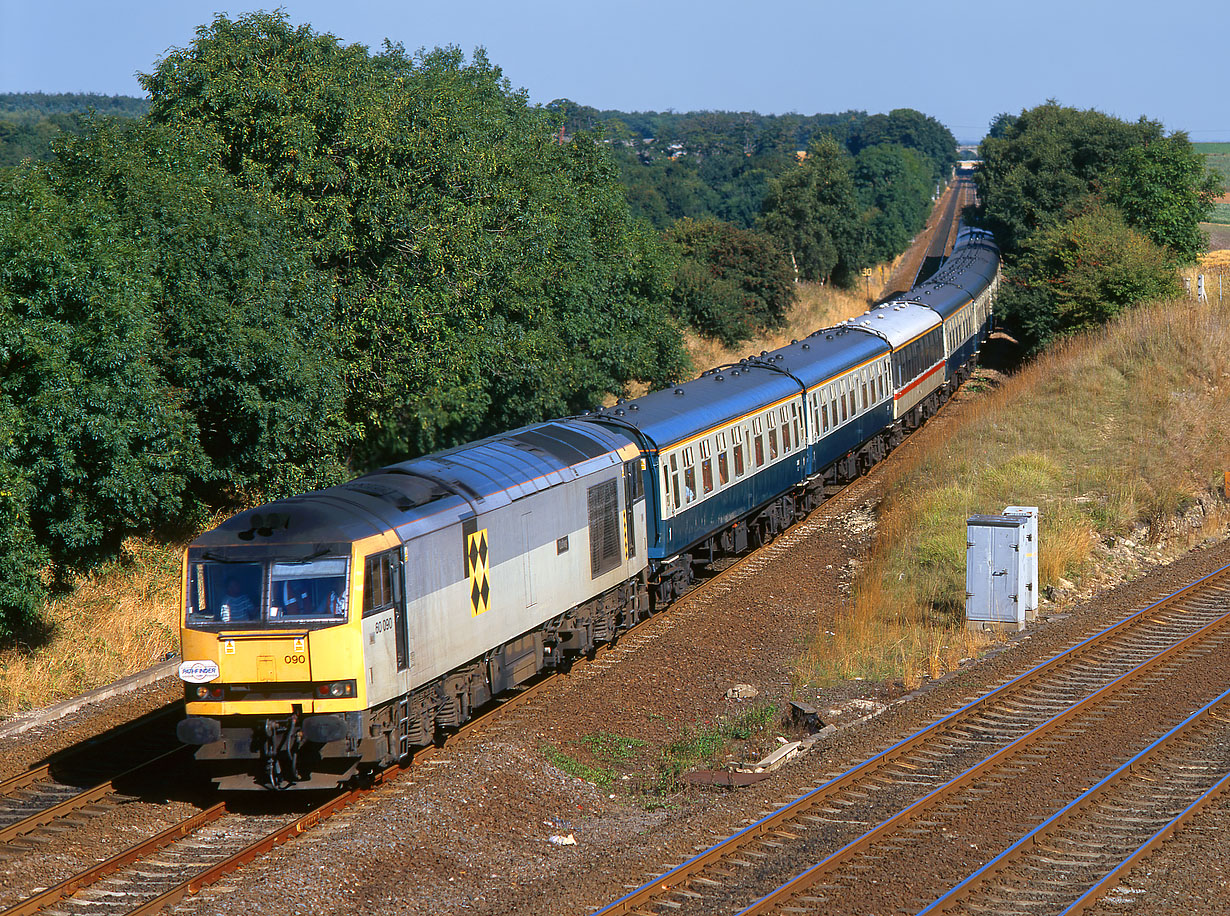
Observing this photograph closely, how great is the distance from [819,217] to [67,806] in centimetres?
6810

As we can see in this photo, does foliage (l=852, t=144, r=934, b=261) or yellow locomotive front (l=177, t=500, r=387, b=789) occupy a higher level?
foliage (l=852, t=144, r=934, b=261)

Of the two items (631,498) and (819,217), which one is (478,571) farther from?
(819,217)

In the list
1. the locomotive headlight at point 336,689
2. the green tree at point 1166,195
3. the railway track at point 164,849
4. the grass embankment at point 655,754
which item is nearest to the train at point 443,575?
the locomotive headlight at point 336,689

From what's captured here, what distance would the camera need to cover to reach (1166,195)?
53.2 metres

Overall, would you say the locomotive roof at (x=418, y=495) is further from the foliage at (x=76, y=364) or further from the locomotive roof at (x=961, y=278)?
the locomotive roof at (x=961, y=278)

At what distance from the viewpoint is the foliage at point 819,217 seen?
74000 mm

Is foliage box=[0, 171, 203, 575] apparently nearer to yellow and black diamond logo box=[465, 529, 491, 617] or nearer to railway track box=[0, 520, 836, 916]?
railway track box=[0, 520, 836, 916]

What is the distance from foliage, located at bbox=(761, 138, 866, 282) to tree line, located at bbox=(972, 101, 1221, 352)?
27.8 ft

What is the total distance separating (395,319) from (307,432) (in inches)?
170

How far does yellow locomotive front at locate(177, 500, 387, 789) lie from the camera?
39.9 feet

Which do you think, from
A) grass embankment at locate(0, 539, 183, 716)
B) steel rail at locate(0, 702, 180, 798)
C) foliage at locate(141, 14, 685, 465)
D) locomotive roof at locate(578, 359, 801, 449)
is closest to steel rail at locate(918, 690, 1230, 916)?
locomotive roof at locate(578, 359, 801, 449)

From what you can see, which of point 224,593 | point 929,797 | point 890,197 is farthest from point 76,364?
point 890,197

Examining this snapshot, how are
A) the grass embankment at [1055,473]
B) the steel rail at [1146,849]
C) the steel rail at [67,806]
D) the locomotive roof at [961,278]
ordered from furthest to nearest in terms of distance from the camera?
the locomotive roof at [961,278] < the grass embankment at [1055,473] < the steel rail at [67,806] < the steel rail at [1146,849]

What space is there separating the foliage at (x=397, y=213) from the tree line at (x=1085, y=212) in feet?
68.7
